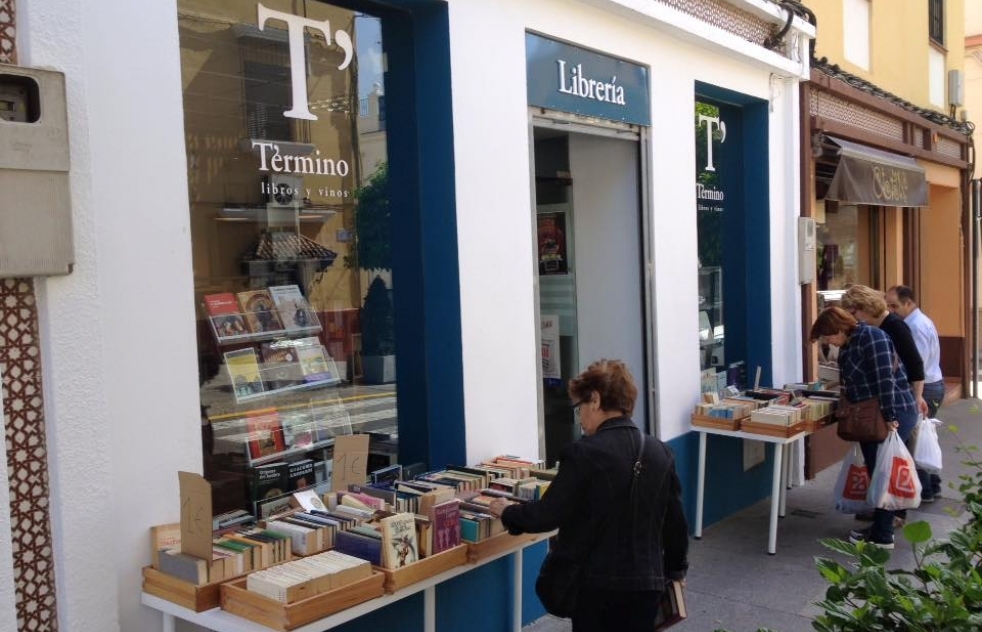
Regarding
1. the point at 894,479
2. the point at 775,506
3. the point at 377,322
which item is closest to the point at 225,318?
the point at 377,322

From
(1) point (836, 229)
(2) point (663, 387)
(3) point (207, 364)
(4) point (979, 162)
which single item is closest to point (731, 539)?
(2) point (663, 387)

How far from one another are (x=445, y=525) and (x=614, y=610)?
2.37 ft

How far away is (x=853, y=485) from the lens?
642cm

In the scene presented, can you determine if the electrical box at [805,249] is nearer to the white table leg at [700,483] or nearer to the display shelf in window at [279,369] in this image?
the white table leg at [700,483]

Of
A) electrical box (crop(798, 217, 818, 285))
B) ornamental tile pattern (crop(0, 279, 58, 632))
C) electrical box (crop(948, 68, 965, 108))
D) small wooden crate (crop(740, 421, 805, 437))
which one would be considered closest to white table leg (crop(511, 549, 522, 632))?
ornamental tile pattern (crop(0, 279, 58, 632))

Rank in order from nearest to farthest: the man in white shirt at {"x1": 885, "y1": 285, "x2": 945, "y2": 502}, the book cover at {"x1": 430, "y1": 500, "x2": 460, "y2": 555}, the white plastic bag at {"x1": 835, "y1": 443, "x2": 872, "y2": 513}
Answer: the book cover at {"x1": 430, "y1": 500, "x2": 460, "y2": 555} < the white plastic bag at {"x1": 835, "y1": 443, "x2": 872, "y2": 513} < the man in white shirt at {"x1": 885, "y1": 285, "x2": 945, "y2": 502}

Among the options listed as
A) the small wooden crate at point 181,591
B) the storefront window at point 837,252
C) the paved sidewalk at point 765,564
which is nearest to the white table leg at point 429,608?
the small wooden crate at point 181,591

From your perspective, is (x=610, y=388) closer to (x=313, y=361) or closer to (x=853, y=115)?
(x=313, y=361)

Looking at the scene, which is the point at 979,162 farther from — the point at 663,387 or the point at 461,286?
the point at 461,286

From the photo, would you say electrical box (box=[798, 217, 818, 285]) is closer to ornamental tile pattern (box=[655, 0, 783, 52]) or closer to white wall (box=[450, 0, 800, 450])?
ornamental tile pattern (box=[655, 0, 783, 52])

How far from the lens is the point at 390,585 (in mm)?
3279

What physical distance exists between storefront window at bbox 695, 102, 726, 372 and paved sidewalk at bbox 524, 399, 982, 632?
53.3 inches

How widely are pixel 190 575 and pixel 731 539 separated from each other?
4.69 meters

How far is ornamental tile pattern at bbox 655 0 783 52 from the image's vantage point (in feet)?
21.7
